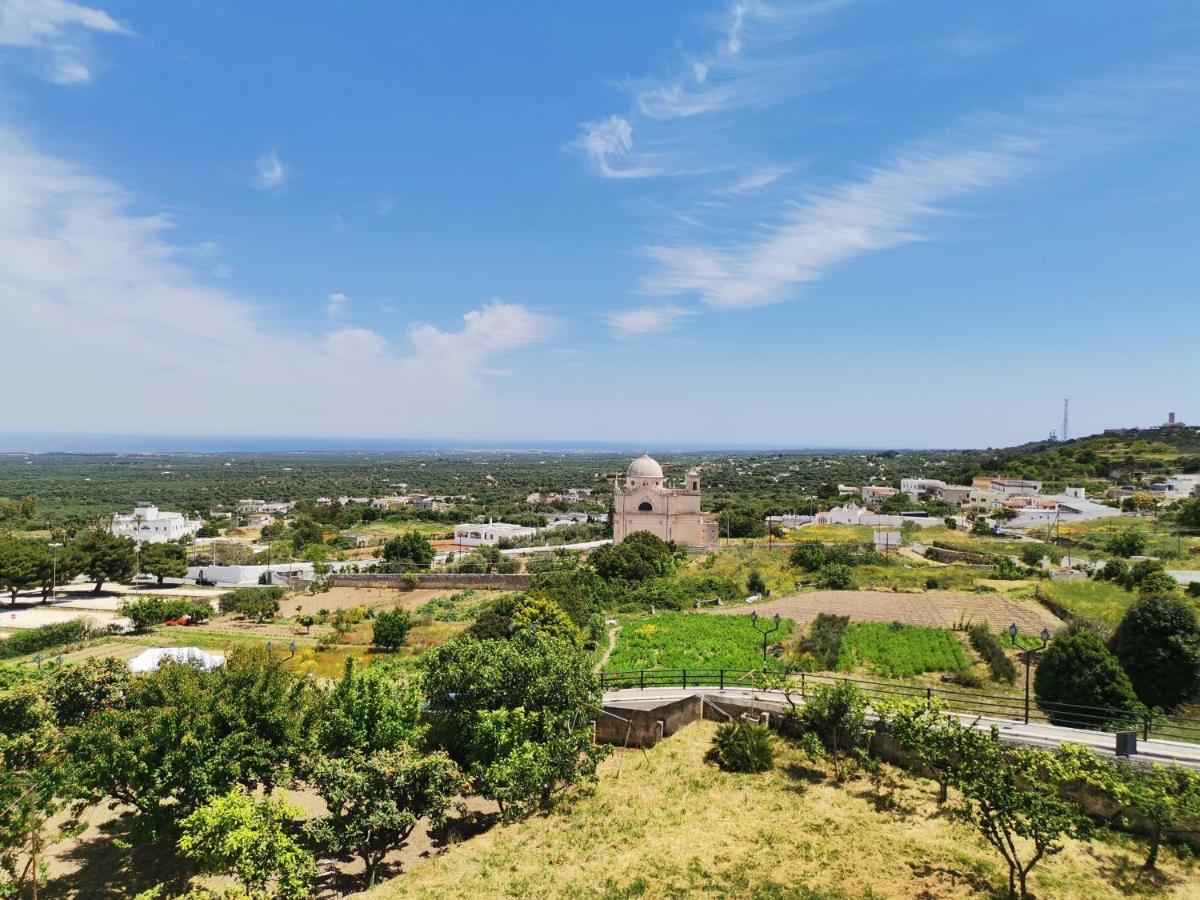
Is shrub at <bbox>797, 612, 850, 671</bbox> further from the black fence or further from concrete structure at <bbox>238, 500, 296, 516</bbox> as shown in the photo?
concrete structure at <bbox>238, 500, 296, 516</bbox>

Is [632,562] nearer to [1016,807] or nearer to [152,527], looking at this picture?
[1016,807]

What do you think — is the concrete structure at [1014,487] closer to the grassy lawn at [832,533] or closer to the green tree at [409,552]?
the grassy lawn at [832,533]

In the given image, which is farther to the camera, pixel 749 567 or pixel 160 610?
pixel 749 567

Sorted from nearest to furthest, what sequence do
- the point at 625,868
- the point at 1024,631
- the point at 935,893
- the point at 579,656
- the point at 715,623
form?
the point at 935,893 < the point at 625,868 < the point at 579,656 < the point at 1024,631 < the point at 715,623

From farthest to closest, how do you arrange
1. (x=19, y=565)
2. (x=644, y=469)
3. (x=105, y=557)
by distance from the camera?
(x=644, y=469)
(x=105, y=557)
(x=19, y=565)

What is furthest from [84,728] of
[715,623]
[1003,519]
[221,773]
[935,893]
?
[1003,519]

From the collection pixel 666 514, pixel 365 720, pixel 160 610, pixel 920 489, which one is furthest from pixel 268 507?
pixel 365 720

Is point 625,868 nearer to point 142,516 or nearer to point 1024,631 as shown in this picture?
point 1024,631
